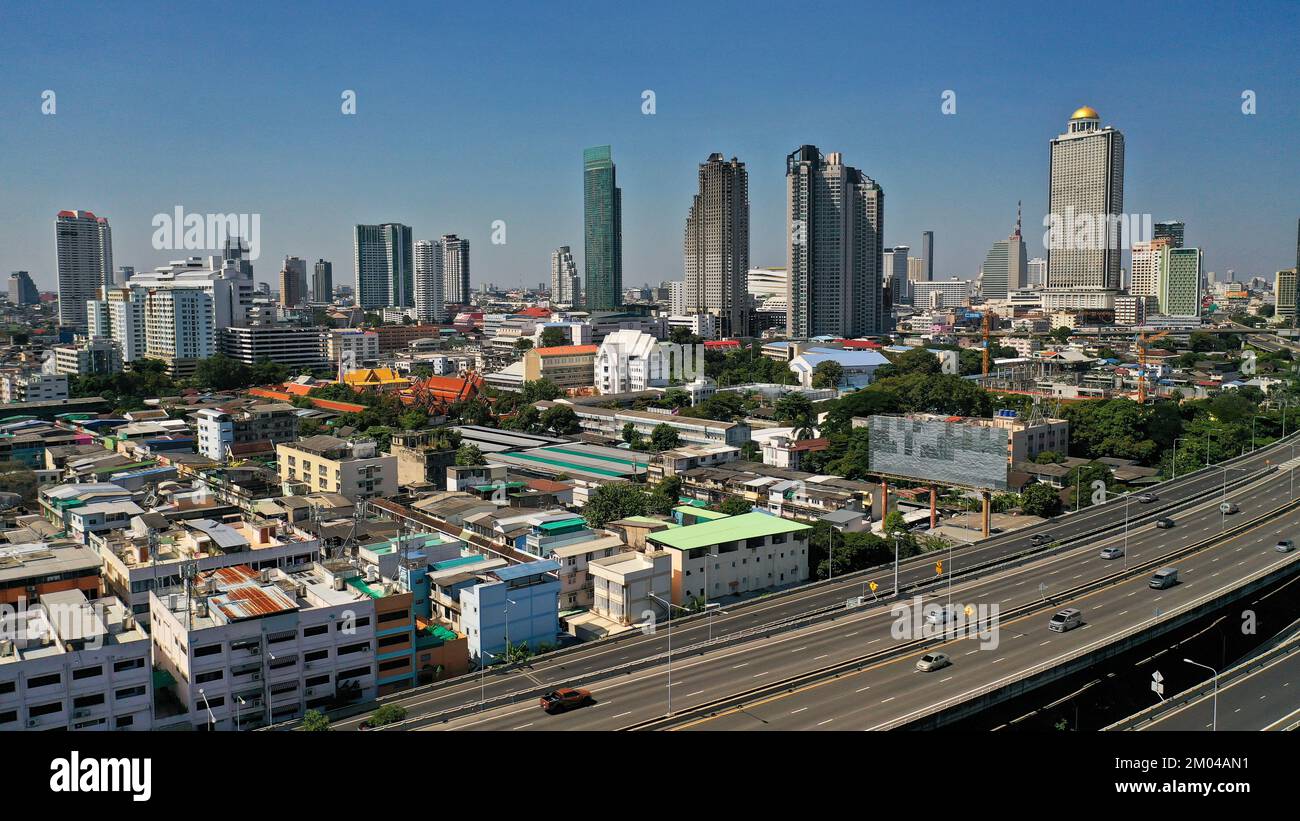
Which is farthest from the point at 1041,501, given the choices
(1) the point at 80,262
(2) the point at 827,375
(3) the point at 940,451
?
(1) the point at 80,262

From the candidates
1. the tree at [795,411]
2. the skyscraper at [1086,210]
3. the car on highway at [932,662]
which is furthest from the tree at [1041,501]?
the skyscraper at [1086,210]

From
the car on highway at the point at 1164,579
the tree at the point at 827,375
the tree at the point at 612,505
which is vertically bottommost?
the car on highway at the point at 1164,579

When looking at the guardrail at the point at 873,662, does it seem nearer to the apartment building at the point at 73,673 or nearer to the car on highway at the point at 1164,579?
the car on highway at the point at 1164,579

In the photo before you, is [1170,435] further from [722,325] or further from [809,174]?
[722,325]

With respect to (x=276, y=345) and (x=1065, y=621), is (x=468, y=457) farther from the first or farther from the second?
(x=276, y=345)

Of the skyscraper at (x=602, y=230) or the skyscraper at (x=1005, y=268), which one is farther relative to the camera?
the skyscraper at (x=1005, y=268)
